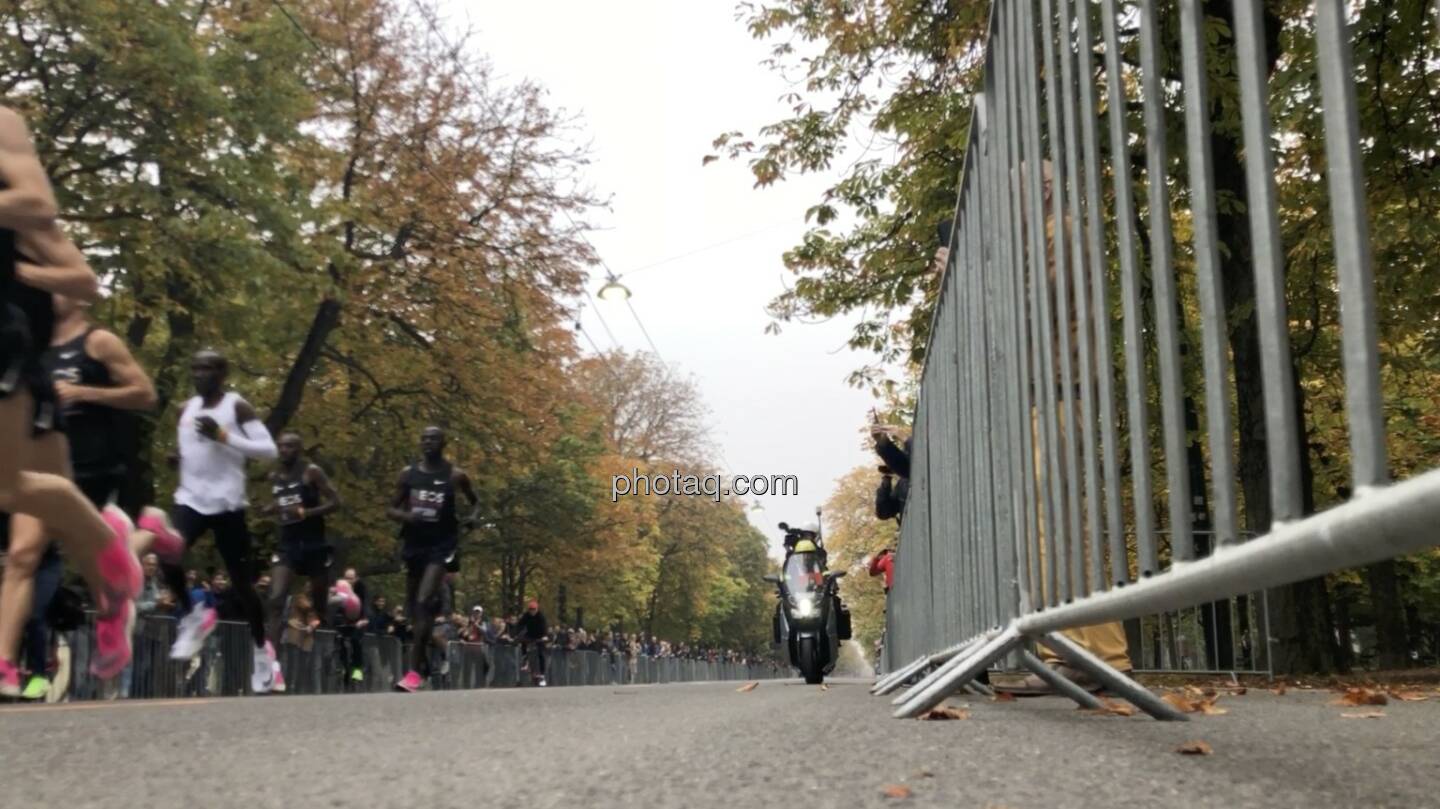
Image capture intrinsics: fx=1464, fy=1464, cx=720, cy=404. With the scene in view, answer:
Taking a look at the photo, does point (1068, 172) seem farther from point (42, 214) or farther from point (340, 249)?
point (340, 249)

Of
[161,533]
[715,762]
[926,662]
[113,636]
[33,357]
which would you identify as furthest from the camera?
[161,533]

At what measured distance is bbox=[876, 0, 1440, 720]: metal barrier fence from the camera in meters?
1.67

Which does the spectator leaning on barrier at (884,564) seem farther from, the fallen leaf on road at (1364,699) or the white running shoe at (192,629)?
the fallen leaf on road at (1364,699)

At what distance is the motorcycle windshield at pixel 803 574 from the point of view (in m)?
15.3

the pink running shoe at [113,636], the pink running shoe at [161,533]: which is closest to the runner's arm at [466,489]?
the pink running shoe at [161,533]

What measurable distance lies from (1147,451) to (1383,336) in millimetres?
1115

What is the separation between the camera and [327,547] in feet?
38.7

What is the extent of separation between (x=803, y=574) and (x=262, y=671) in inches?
272

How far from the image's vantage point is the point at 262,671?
9.69m

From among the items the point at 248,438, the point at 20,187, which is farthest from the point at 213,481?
the point at 20,187

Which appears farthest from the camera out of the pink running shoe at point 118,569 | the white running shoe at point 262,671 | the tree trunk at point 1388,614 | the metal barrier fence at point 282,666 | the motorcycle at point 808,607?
the tree trunk at point 1388,614

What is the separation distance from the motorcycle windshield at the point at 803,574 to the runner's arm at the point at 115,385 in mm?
9169

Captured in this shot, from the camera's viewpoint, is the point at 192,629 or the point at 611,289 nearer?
the point at 192,629

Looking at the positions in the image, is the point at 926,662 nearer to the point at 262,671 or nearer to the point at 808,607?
the point at 262,671
